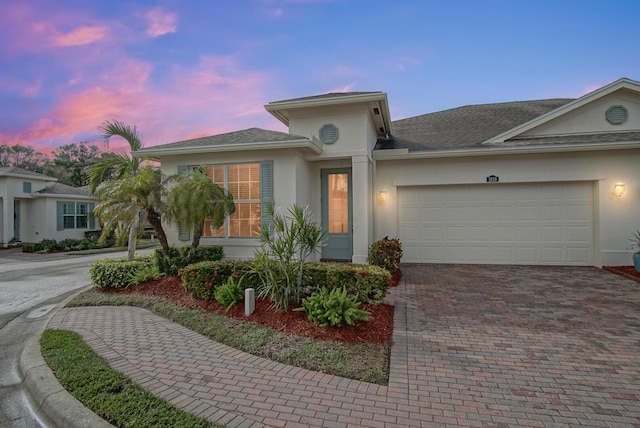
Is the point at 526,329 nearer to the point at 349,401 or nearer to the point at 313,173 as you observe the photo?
the point at 349,401

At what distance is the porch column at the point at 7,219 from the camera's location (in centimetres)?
1789

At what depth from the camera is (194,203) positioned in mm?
6742

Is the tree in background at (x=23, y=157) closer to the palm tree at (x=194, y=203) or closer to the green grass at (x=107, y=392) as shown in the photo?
the palm tree at (x=194, y=203)

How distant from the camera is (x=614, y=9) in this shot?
9.27m

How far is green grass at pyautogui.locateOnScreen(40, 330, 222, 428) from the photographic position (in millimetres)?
2621

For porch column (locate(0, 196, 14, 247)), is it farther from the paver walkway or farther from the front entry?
the front entry

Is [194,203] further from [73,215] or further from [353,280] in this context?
[73,215]

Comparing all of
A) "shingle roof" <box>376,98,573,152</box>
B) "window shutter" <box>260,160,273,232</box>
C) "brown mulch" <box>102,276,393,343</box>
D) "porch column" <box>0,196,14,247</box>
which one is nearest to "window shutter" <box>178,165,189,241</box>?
"window shutter" <box>260,160,273,232</box>

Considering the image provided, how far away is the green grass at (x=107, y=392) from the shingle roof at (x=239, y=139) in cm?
540

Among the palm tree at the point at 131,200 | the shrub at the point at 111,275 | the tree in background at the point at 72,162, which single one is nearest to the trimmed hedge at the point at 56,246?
the shrub at the point at 111,275

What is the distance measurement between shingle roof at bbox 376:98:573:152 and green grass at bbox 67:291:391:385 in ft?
23.4

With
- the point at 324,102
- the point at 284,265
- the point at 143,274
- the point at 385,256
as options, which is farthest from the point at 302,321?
the point at 324,102

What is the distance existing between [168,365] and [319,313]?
1864 millimetres

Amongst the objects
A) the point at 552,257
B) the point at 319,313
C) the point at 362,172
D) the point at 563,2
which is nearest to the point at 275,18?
the point at 362,172
